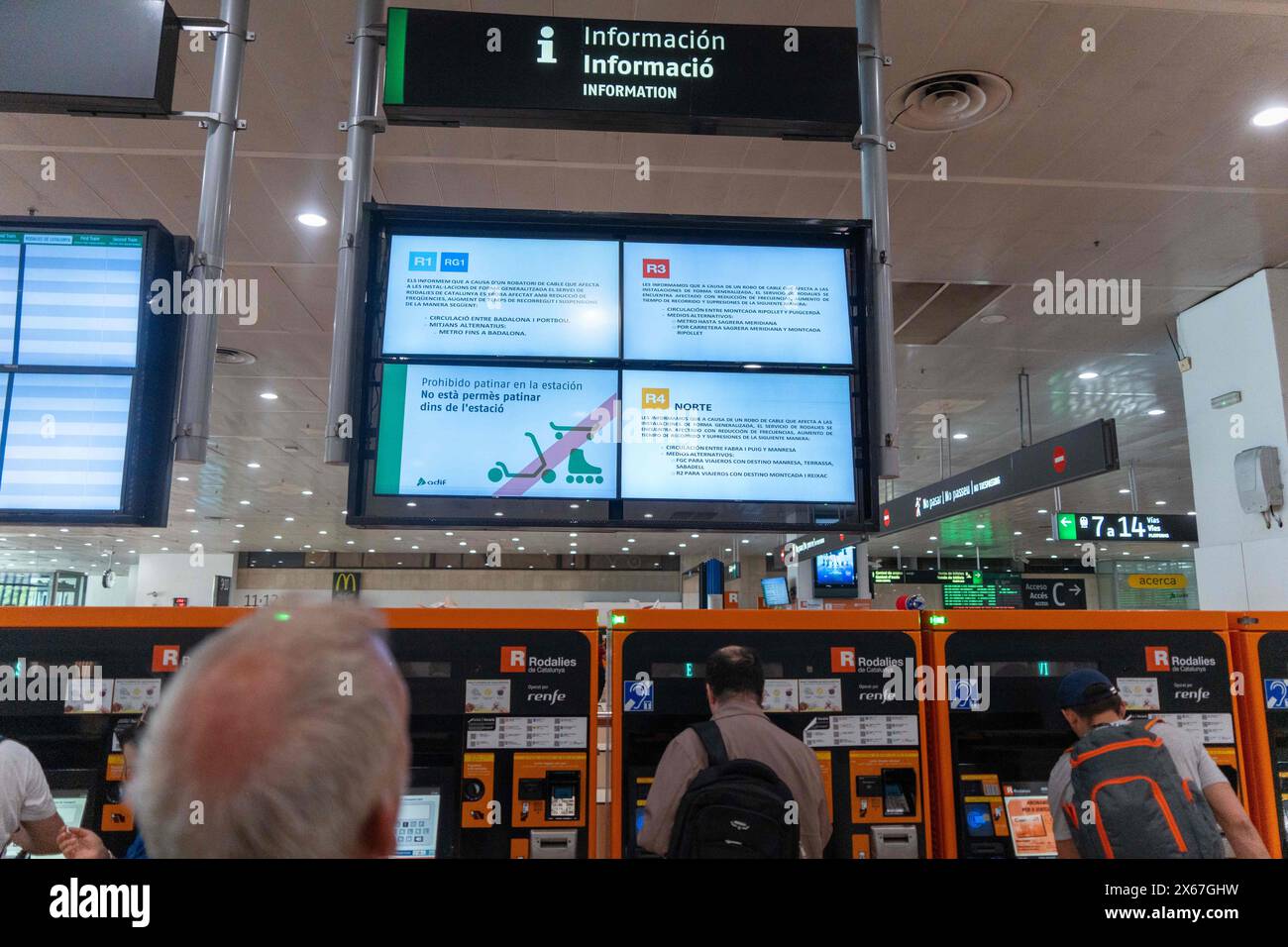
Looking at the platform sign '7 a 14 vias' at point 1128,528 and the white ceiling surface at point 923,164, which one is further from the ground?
the white ceiling surface at point 923,164

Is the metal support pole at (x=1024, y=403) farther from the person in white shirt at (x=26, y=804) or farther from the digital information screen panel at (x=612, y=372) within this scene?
the person in white shirt at (x=26, y=804)

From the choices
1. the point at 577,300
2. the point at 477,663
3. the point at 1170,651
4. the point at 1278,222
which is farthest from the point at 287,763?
the point at 1278,222

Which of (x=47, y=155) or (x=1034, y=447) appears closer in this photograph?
(x=47, y=155)

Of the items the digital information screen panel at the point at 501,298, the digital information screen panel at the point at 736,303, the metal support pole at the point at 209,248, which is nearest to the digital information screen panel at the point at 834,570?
the digital information screen panel at the point at 736,303

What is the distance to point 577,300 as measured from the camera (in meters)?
2.52

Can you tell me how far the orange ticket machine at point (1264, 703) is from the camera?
3021mm

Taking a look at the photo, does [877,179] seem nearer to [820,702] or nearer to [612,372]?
[612,372]

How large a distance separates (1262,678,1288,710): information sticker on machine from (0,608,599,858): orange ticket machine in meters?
2.51

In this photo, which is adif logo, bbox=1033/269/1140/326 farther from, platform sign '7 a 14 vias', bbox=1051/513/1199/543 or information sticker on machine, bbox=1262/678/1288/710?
information sticker on machine, bbox=1262/678/1288/710

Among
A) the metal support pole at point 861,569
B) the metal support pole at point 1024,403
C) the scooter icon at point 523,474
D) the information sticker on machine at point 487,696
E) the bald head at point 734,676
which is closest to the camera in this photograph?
the scooter icon at point 523,474
